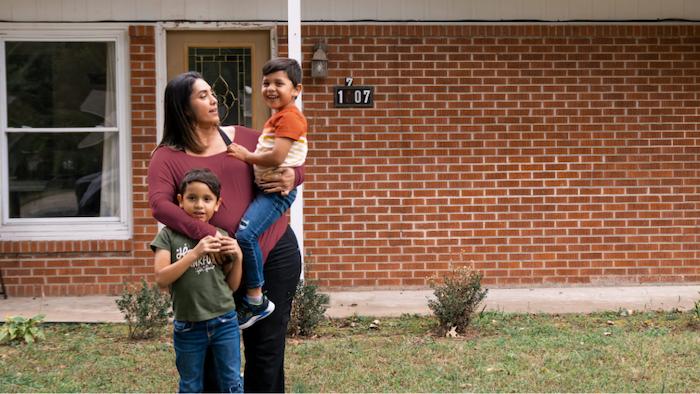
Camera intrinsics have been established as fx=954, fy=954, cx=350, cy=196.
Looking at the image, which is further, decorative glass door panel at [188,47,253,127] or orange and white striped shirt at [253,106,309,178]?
decorative glass door panel at [188,47,253,127]

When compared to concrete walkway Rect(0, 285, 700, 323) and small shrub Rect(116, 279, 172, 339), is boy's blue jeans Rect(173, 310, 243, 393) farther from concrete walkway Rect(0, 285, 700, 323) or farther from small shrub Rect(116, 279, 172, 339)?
concrete walkway Rect(0, 285, 700, 323)

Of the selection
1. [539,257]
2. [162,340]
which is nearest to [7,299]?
[162,340]

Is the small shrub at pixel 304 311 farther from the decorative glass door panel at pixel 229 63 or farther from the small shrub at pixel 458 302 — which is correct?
the decorative glass door panel at pixel 229 63

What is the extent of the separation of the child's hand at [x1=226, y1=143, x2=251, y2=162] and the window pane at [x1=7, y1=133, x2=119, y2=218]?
5074 mm

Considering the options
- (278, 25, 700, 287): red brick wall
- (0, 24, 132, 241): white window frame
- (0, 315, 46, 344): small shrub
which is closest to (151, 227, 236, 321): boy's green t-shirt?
(0, 315, 46, 344): small shrub

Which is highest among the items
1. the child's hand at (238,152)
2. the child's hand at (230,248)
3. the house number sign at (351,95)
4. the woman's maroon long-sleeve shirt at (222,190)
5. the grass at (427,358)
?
the house number sign at (351,95)

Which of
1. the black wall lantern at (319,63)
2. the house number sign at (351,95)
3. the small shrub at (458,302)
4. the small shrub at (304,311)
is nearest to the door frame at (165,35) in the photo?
the black wall lantern at (319,63)

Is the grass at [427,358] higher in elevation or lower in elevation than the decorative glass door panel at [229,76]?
lower

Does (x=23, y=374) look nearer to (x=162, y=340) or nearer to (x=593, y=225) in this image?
(x=162, y=340)

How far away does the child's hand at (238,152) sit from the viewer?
4.07 m

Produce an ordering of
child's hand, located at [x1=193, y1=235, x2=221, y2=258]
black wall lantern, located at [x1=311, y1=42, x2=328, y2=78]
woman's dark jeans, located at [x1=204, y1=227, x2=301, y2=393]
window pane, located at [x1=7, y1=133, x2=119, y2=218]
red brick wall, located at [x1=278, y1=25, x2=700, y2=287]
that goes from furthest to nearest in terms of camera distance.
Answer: red brick wall, located at [x1=278, y1=25, x2=700, y2=287] → window pane, located at [x1=7, y1=133, x2=119, y2=218] → black wall lantern, located at [x1=311, y1=42, x2=328, y2=78] → woman's dark jeans, located at [x1=204, y1=227, x2=301, y2=393] → child's hand, located at [x1=193, y1=235, x2=221, y2=258]

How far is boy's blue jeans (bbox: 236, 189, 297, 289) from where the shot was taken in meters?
4.01

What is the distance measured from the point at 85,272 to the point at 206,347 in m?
4.99

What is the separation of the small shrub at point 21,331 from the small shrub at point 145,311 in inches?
26.1
